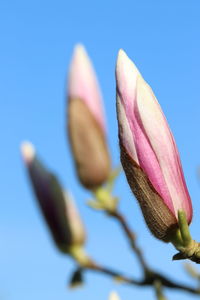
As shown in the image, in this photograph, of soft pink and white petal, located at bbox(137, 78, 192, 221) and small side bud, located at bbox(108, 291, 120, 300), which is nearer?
soft pink and white petal, located at bbox(137, 78, 192, 221)

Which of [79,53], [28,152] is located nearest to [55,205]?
[28,152]

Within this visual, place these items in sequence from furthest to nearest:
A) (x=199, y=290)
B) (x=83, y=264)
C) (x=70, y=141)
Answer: (x=83, y=264)
(x=70, y=141)
(x=199, y=290)

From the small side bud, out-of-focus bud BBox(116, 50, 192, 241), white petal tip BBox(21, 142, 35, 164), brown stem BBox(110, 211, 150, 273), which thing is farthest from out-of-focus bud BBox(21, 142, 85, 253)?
out-of-focus bud BBox(116, 50, 192, 241)

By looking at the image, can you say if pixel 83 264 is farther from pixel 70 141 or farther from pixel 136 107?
pixel 136 107

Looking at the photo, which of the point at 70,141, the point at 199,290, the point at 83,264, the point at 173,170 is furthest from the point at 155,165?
the point at 83,264

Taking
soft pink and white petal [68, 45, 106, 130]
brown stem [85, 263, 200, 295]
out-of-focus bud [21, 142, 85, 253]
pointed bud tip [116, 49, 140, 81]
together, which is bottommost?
brown stem [85, 263, 200, 295]

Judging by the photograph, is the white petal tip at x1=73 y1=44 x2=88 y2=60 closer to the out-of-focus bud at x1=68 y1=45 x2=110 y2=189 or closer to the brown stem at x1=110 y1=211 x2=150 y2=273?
the out-of-focus bud at x1=68 y1=45 x2=110 y2=189
